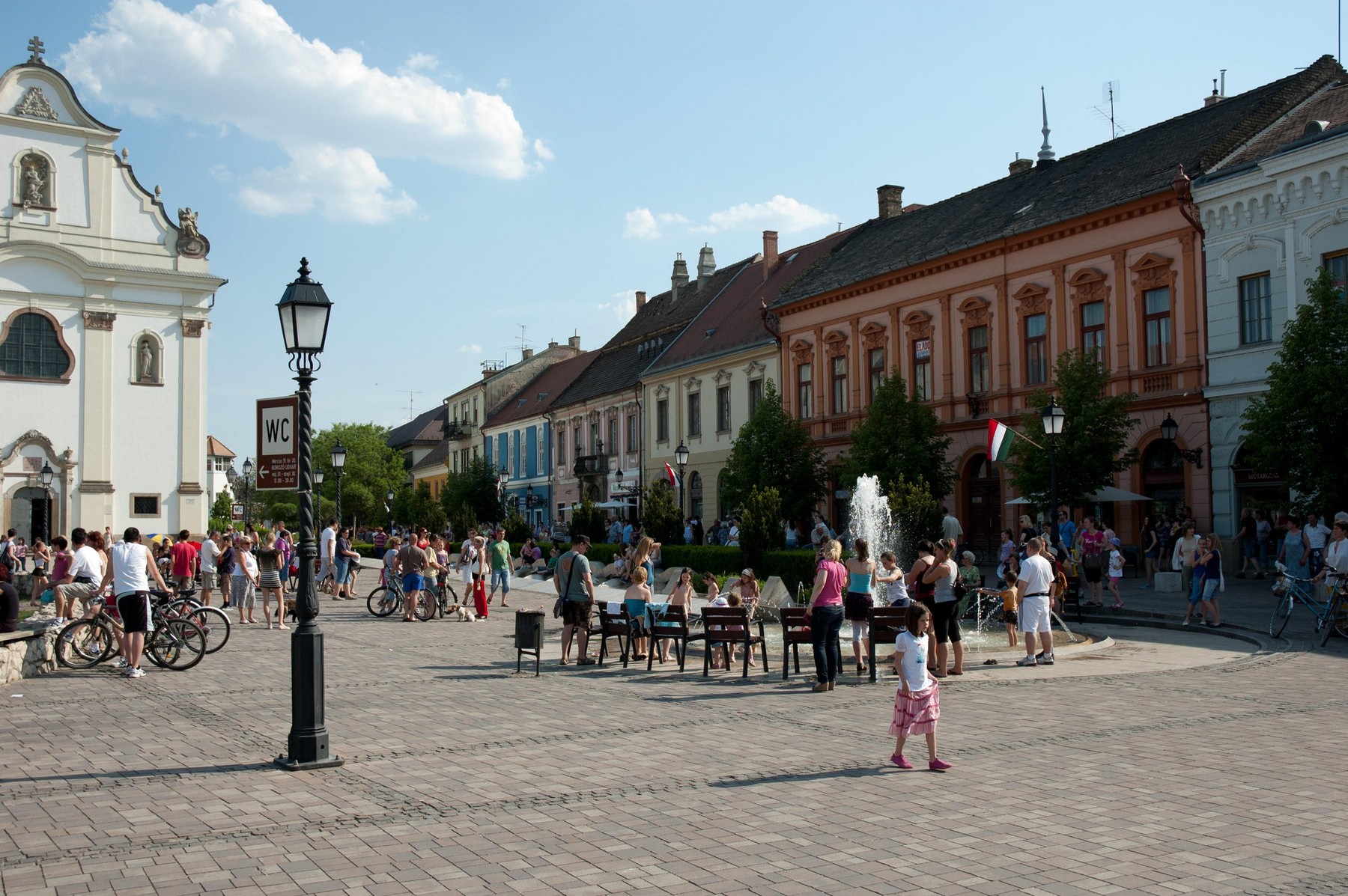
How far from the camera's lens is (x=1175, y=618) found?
2070 centimetres

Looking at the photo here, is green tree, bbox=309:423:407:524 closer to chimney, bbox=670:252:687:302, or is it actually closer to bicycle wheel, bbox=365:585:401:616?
chimney, bbox=670:252:687:302

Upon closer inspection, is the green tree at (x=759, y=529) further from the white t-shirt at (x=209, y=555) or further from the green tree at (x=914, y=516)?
the white t-shirt at (x=209, y=555)

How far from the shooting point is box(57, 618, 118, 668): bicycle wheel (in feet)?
50.7

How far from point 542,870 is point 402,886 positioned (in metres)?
0.75

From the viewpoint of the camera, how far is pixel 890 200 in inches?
1833

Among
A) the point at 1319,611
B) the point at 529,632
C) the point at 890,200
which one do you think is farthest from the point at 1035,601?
the point at 890,200

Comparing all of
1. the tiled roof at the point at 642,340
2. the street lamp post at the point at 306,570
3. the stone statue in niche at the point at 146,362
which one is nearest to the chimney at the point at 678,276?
the tiled roof at the point at 642,340

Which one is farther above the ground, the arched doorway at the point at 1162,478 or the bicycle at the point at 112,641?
the arched doorway at the point at 1162,478

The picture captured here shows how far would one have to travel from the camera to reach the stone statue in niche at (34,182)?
44806 mm

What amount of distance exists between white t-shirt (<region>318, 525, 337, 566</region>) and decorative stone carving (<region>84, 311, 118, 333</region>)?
22.1 m

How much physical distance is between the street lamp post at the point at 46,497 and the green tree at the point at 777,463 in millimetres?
24278

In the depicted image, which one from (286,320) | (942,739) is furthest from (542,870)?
(286,320)

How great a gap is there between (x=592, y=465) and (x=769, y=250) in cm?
1530

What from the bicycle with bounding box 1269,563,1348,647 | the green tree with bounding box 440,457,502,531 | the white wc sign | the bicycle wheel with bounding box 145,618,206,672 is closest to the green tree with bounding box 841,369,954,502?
the bicycle with bounding box 1269,563,1348,647
